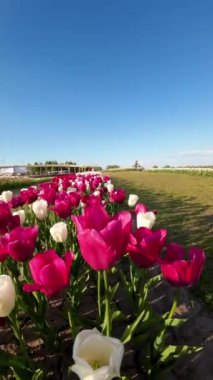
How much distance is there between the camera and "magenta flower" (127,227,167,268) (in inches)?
64.1

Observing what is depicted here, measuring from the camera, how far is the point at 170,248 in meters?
1.73

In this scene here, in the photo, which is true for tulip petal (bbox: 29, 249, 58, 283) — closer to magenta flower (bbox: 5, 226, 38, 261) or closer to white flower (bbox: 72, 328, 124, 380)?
magenta flower (bbox: 5, 226, 38, 261)

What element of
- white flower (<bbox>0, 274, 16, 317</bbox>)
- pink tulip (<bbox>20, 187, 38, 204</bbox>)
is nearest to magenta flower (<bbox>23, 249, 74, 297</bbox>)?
white flower (<bbox>0, 274, 16, 317</bbox>)

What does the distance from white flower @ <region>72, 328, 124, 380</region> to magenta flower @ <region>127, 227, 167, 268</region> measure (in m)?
0.58

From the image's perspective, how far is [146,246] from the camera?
5.34 ft

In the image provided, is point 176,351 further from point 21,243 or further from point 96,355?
point 21,243

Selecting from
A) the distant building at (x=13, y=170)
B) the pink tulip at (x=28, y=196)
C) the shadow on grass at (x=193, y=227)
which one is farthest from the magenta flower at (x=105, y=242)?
the distant building at (x=13, y=170)

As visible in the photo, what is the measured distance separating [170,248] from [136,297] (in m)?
1.35

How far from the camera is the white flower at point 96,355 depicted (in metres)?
1.05

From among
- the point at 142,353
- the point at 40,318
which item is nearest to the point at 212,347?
the point at 142,353

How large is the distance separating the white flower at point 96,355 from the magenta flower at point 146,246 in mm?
579

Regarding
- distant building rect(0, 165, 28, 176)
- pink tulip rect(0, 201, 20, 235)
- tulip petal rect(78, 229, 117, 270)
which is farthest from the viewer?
distant building rect(0, 165, 28, 176)

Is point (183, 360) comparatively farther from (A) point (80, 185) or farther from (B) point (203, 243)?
(A) point (80, 185)

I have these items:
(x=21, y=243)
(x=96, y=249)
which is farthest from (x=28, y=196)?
(x=96, y=249)
